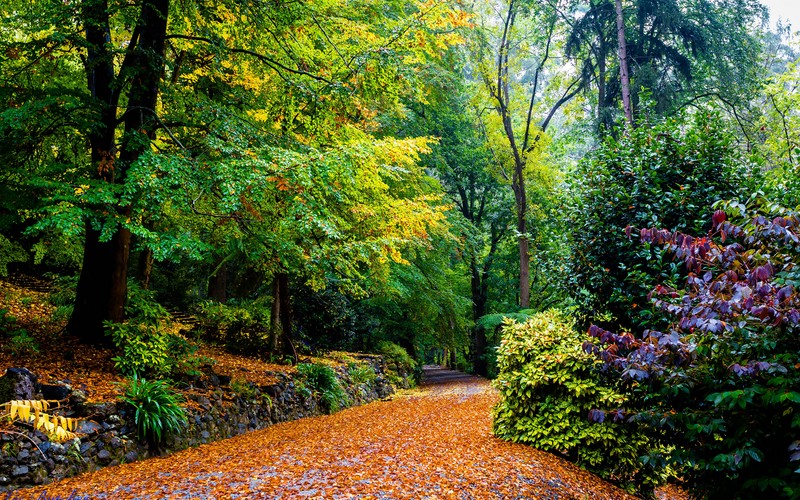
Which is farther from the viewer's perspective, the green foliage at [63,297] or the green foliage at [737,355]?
the green foliage at [63,297]

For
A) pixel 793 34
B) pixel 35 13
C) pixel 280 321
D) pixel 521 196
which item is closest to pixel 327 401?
pixel 280 321

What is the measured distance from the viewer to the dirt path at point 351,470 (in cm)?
423

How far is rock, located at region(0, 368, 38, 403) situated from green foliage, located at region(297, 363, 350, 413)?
17.3ft

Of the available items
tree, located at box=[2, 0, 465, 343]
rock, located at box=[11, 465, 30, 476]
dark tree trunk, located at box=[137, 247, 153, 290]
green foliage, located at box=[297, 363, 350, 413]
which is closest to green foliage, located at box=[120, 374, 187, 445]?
rock, located at box=[11, 465, 30, 476]

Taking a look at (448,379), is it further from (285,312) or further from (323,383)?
(285,312)

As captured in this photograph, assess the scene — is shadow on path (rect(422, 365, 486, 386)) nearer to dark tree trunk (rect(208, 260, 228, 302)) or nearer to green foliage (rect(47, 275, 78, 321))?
dark tree trunk (rect(208, 260, 228, 302))

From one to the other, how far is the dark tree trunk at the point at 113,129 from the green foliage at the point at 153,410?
5.28 ft

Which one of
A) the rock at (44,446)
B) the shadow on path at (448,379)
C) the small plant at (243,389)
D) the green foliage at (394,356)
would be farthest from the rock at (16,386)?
the shadow on path at (448,379)

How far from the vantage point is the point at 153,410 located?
562 cm

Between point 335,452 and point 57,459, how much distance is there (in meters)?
2.75

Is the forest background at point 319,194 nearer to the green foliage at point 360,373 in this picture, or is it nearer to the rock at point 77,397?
the rock at point 77,397

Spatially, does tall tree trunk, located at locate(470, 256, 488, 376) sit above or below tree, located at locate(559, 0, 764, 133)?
below

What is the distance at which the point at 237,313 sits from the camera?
10648mm

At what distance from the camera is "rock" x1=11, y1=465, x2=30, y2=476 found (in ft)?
13.7
